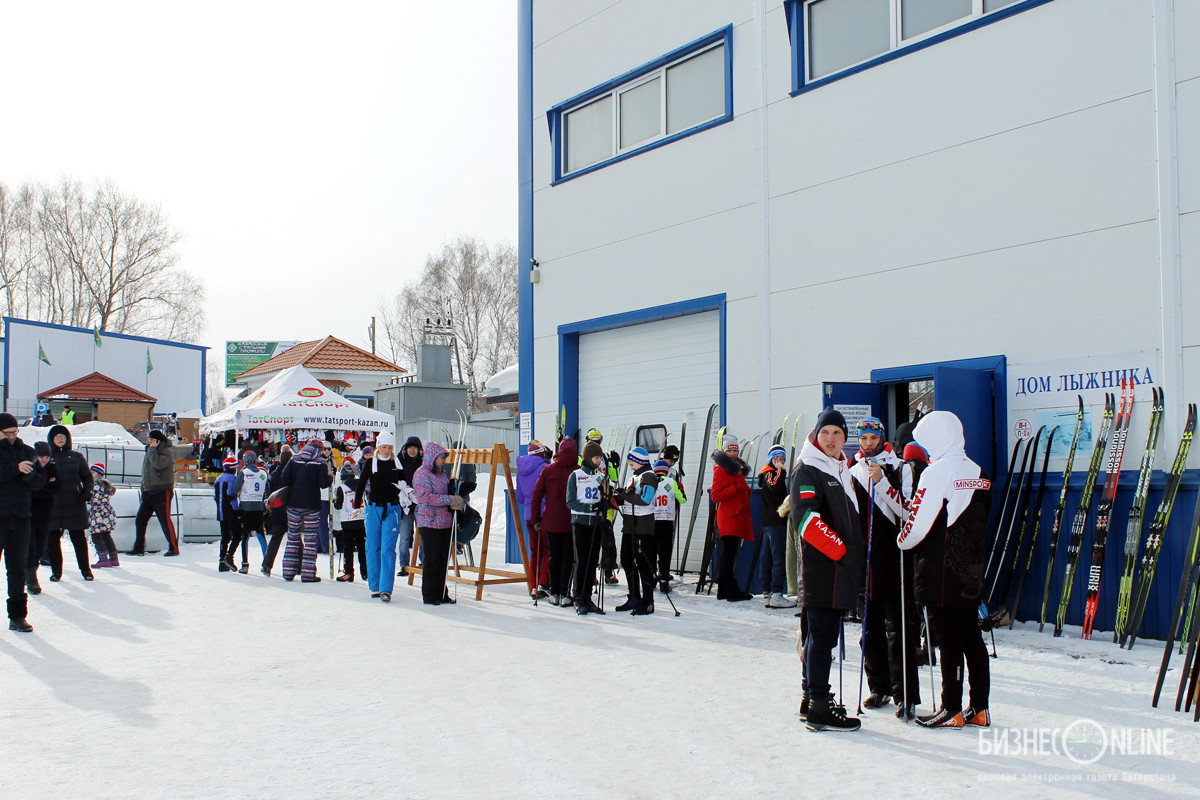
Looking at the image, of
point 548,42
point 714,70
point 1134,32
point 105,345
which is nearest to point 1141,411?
point 1134,32

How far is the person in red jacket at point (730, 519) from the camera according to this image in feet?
32.4

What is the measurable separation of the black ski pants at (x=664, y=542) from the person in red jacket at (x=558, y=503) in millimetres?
1067

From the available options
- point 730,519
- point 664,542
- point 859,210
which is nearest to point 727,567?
point 730,519

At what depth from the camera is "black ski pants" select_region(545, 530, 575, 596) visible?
9.67 metres

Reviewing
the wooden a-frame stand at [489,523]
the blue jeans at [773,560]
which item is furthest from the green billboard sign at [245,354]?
the blue jeans at [773,560]

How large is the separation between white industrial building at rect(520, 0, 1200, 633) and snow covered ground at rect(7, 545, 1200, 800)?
2.65 metres

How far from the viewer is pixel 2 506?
7.76 m

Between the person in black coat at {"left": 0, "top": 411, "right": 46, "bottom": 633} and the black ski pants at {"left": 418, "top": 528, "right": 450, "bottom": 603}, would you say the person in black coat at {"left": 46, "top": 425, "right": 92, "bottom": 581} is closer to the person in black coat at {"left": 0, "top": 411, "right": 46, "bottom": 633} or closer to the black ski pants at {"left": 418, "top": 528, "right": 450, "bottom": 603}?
the person in black coat at {"left": 0, "top": 411, "right": 46, "bottom": 633}

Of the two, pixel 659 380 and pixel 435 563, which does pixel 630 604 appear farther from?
pixel 659 380

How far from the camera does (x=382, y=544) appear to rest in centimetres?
1014

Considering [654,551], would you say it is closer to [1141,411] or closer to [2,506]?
[1141,411]

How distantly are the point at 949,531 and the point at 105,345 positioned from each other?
4264cm

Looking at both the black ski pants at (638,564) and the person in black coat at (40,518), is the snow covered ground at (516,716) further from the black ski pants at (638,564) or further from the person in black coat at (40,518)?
the person in black coat at (40,518)

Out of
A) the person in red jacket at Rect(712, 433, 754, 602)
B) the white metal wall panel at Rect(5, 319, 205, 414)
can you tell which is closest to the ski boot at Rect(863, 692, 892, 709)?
the person in red jacket at Rect(712, 433, 754, 602)
